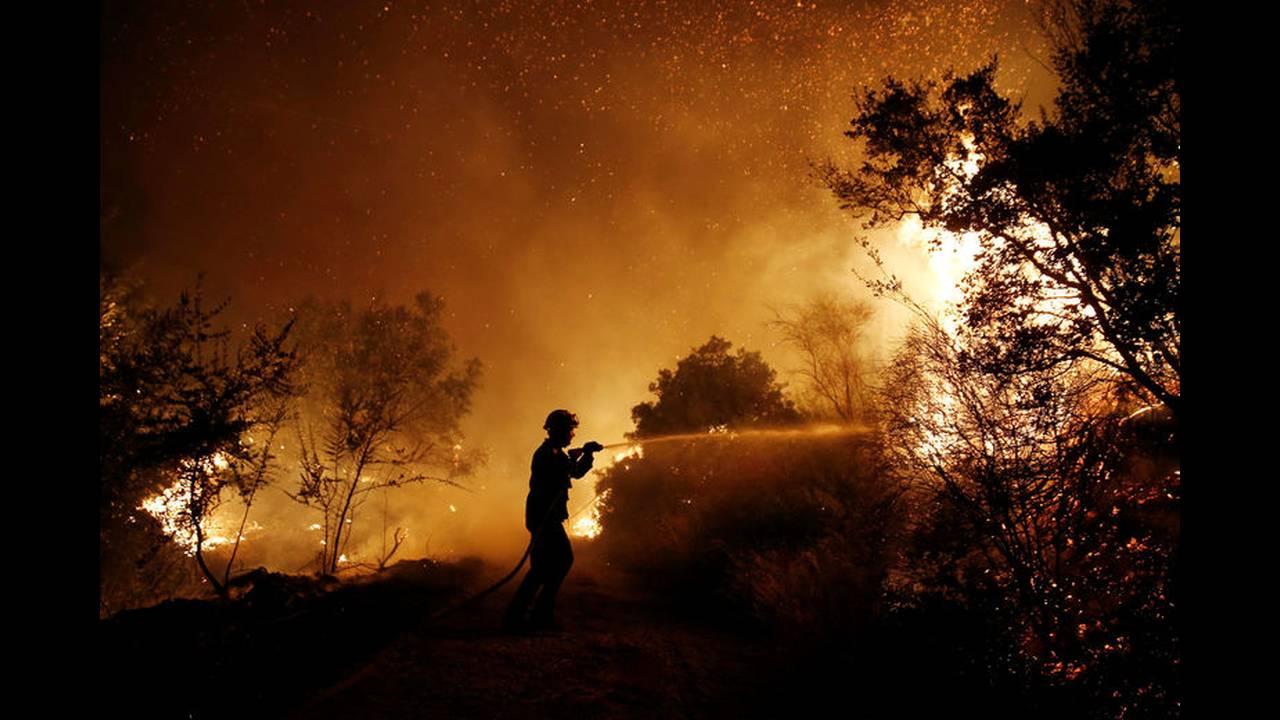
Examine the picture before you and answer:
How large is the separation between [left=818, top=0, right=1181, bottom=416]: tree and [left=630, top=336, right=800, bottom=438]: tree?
1016 cm

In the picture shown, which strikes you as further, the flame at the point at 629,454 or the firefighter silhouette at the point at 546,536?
the flame at the point at 629,454

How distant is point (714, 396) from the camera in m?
19.2

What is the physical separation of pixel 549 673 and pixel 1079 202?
818cm

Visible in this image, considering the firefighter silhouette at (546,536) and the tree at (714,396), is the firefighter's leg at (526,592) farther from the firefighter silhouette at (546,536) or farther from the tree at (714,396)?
the tree at (714,396)

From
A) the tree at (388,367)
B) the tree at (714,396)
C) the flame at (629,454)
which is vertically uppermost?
the tree at (388,367)

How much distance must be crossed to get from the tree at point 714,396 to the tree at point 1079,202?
1016 cm

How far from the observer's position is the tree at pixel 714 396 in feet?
59.1

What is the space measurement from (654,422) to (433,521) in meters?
21.7

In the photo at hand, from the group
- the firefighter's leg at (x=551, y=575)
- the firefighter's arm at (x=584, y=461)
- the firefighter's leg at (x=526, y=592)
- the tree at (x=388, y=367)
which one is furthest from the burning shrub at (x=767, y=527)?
the tree at (x=388, y=367)

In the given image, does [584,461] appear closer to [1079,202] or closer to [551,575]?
[551,575]

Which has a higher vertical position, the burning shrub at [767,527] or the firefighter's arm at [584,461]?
the firefighter's arm at [584,461]

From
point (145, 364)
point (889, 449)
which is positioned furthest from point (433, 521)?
point (889, 449)

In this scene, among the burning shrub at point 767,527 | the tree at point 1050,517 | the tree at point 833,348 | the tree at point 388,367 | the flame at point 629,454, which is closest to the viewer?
the tree at point 1050,517

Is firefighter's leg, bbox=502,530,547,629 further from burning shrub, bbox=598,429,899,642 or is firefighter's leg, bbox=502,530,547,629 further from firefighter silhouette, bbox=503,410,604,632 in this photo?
burning shrub, bbox=598,429,899,642
